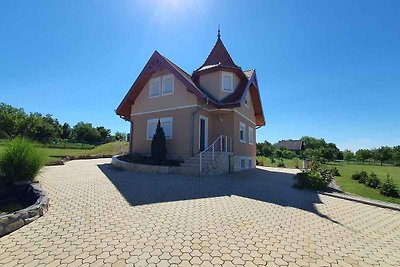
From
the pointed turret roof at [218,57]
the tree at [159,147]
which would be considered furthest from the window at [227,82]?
the tree at [159,147]

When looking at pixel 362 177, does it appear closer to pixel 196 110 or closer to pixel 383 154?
pixel 196 110

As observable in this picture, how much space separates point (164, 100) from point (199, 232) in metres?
13.3

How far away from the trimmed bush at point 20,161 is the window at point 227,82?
1260cm

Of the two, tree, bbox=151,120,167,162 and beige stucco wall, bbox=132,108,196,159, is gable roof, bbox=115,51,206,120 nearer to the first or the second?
beige stucco wall, bbox=132,108,196,159

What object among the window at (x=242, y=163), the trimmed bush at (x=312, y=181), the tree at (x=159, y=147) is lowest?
the trimmed bush at (x=312, y=181)

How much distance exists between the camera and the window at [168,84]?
17125 mm

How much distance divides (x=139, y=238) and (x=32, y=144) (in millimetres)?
7151

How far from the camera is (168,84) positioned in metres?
17.4

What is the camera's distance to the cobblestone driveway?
3961mm

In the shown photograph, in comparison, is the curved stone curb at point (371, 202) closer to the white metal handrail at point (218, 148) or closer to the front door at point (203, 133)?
the white metal handrail at point (218, 148)

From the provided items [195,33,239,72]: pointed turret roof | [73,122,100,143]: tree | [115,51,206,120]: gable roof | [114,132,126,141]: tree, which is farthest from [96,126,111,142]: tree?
[195,33,239,72]: pointed turret roof

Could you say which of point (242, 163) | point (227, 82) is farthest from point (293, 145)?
point (227, 82)

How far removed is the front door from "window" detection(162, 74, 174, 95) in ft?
9.99

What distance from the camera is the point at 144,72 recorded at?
17.3 m
